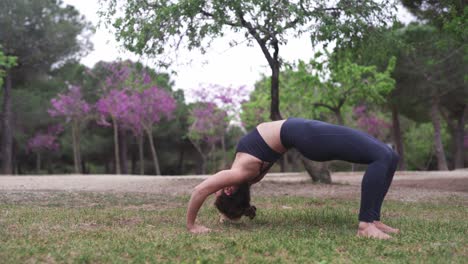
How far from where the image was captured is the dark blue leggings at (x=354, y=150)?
4645mm

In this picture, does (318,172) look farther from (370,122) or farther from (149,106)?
(370,122)

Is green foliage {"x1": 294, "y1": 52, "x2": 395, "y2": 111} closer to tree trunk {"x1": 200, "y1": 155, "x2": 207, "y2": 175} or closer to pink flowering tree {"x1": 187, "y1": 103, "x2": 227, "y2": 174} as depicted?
pink flowering tree {"x1": 187, "y1": 103, "x2": 227, "y2": 174}

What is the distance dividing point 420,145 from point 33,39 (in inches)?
949

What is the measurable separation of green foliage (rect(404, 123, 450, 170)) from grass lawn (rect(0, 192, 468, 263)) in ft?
92.5

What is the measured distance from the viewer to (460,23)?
967 cm

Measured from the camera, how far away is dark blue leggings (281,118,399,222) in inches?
183

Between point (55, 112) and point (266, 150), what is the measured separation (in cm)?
2535

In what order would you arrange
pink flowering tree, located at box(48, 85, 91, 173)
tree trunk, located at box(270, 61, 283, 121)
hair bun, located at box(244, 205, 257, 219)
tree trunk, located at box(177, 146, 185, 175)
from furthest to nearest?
tree trunk, located at box(177, 146, 185, 175) < pink flowering tree, located at box(48, 85, 91, 173) < tree trunk, located at box(270, 61, 283, 121) < hair bun, located at box(244, 205, 257, 219)

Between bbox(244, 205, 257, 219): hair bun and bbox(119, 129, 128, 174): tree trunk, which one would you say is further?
bbox(119, 129, 128, 174): tree trunk

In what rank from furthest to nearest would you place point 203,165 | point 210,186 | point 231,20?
point 203,165 → point 231,20 → point 210,186

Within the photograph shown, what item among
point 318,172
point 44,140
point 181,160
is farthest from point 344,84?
point 181,160

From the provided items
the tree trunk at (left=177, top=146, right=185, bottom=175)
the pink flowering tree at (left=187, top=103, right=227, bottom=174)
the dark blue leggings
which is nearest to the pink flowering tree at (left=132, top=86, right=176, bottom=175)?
the pink flowering tree at (left=187, top=103, right=227, bottom=174)

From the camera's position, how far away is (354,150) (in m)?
4.70

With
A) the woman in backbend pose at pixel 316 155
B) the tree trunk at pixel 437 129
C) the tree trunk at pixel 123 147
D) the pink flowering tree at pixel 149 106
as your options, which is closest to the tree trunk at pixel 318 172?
the woman in backbend pose at pixel 316 155
